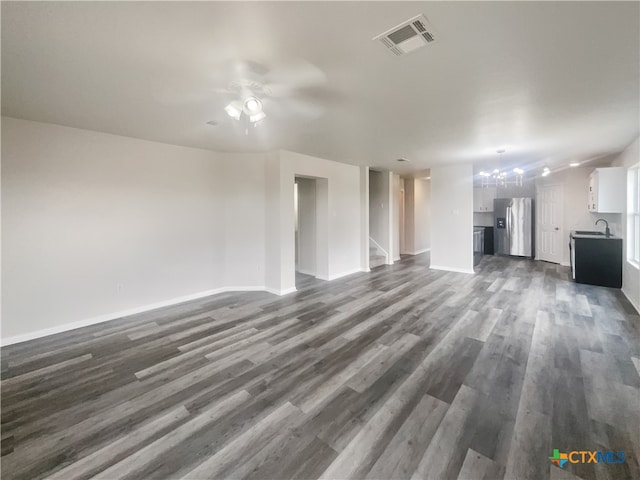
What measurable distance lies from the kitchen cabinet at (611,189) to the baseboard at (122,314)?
5980mm

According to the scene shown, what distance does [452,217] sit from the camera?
6.74 m

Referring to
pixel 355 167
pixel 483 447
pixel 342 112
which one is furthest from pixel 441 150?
pixel 483 447

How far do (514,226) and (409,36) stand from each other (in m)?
8.63

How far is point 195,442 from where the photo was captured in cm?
178

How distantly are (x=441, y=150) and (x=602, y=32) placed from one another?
3255 millimetres

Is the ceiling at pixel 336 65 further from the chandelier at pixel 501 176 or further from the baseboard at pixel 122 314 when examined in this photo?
the baseboard at pixel 122 314

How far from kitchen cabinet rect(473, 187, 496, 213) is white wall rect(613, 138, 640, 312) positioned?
3925 millimetres

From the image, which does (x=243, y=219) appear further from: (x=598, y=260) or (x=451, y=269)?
(x=598, y=260)


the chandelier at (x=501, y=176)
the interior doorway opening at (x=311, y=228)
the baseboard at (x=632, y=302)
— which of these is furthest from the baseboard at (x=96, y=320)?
the baseboard at (x=632, y=302)

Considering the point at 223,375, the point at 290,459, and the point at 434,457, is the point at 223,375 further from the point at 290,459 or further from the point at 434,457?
the point at 434,457

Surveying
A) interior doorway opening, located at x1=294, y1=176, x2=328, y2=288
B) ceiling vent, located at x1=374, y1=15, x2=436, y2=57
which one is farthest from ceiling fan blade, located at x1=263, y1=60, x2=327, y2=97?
interior doorway opening, located at x1=294, y1=176, x2=328, y2=288

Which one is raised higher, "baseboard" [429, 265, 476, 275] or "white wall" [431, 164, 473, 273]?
"white wall" [431, 164, 473, 273]

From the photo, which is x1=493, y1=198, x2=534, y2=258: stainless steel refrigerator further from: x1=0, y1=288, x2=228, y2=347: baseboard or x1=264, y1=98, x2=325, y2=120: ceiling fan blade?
x1=0, y1=288, x2=228, y2=347: baseboard

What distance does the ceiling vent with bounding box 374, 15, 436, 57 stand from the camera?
166cm
